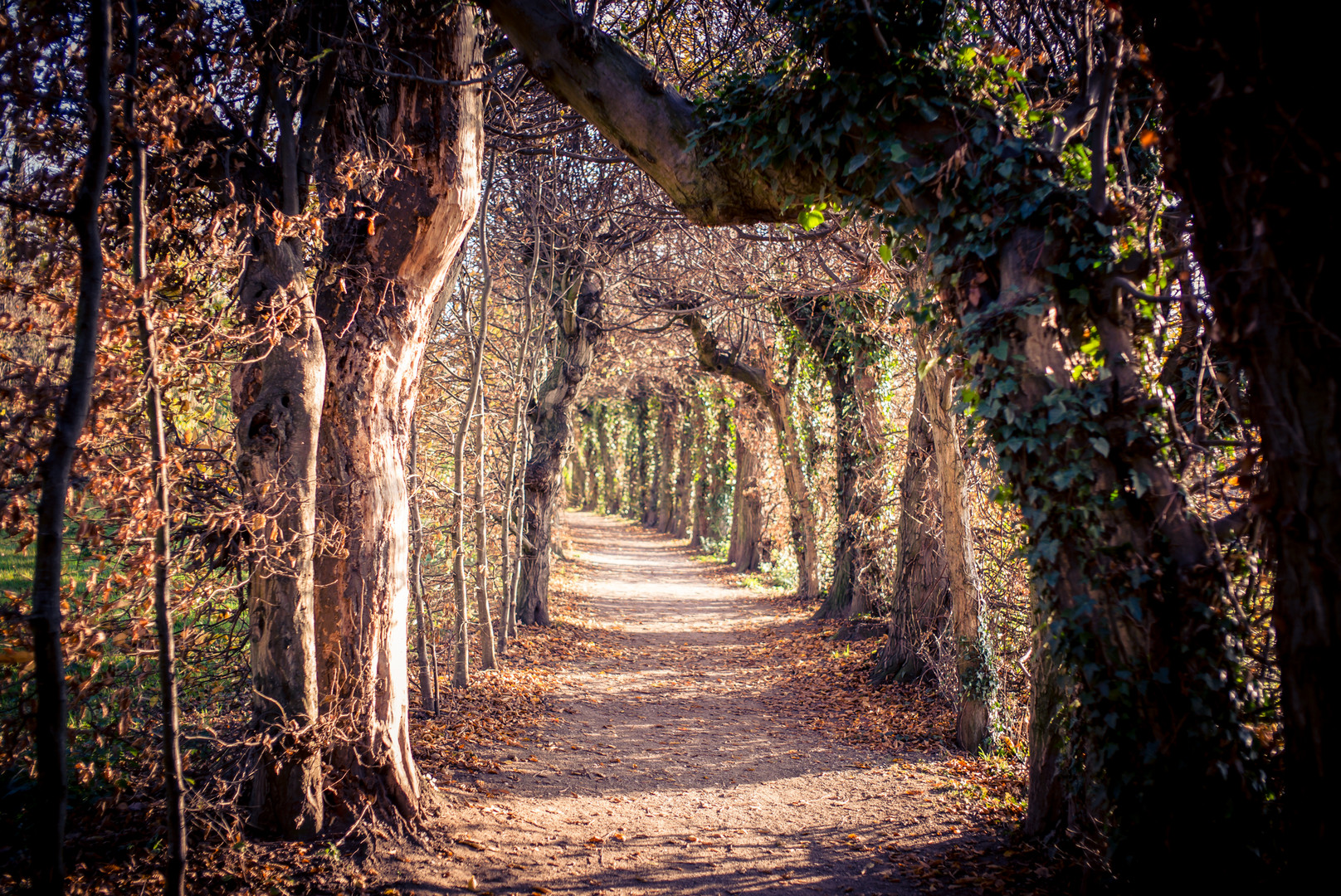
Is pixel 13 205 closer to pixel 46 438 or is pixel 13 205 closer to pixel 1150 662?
pixel 46 438

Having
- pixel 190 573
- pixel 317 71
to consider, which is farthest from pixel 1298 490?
pixel 317 71

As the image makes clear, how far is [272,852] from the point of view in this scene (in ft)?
11.6

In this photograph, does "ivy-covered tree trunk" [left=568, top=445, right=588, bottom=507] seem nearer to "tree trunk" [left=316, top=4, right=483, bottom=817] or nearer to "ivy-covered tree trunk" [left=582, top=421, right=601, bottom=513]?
"ivy-covered tree trunk" [left=582, top=421, right=601, bottom=513]

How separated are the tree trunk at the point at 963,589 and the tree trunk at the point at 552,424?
601 centimetres

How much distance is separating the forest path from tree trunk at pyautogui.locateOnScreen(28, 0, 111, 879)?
177 cm

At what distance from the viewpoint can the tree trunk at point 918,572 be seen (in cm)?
703

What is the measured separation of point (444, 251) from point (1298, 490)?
446 cm

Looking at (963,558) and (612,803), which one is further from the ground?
(963,558)

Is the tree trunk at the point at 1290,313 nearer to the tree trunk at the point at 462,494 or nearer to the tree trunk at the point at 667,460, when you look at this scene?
the tree trunk at the point at 462,494

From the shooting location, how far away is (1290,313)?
229 centimetres

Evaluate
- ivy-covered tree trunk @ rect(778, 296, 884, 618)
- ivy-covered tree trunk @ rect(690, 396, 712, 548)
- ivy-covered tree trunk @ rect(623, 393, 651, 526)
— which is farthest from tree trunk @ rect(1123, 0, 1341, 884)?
ivy-covered tree trunk @ rect(623, 393, 651, 526)

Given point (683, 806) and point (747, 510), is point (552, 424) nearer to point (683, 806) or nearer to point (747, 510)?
point (683, 806)

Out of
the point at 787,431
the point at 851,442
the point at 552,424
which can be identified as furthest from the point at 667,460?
the point at 851,442

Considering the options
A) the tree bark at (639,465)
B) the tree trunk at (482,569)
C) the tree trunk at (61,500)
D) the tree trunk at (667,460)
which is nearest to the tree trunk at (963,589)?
the tree trunk at (482,569)
